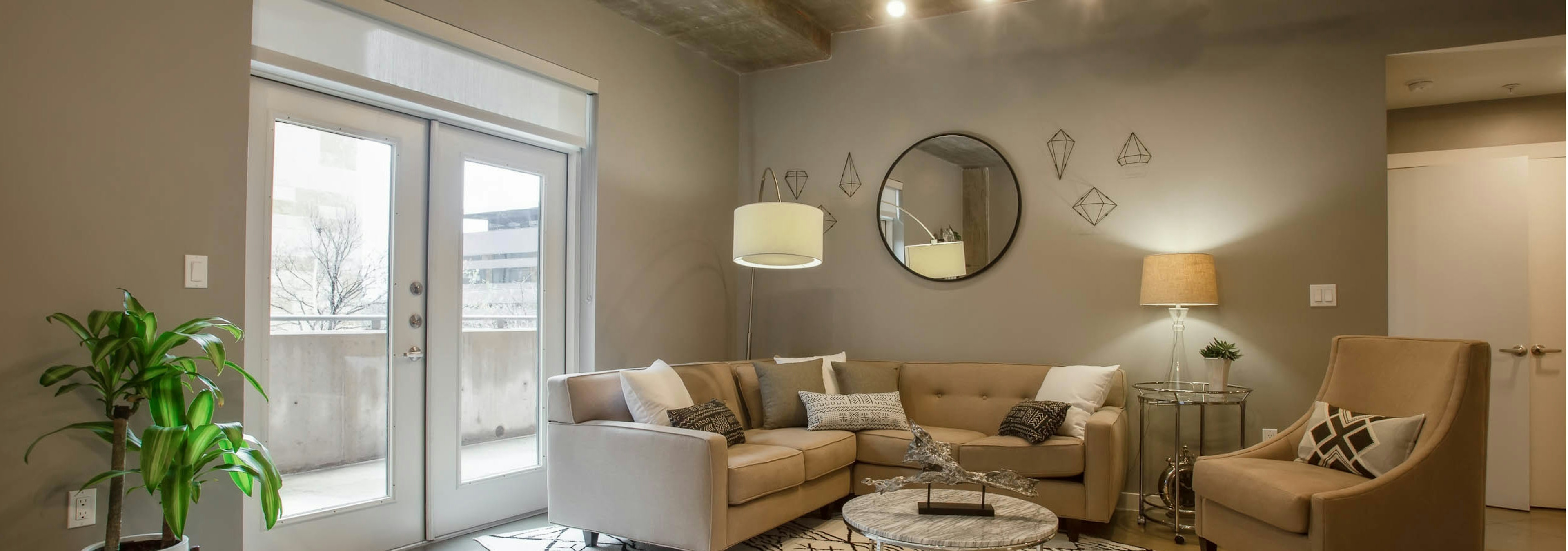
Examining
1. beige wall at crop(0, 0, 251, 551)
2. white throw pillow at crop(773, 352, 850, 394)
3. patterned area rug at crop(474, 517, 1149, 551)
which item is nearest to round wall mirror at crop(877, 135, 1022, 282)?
white throw pillow at crop(773, 352, 850, 394)

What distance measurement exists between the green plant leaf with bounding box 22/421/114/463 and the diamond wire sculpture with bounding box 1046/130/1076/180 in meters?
3.98

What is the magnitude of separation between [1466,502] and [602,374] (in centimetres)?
305

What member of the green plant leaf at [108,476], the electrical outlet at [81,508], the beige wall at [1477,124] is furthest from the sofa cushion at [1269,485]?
the electrical outlet at [81,508]

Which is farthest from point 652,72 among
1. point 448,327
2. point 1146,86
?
point 1146,86

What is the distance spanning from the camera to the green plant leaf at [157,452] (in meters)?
2.07

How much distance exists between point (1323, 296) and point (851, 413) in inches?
85.6

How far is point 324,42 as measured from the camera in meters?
3.09

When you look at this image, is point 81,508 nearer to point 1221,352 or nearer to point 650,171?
point 650,171

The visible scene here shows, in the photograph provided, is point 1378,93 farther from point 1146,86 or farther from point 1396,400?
point 1396,400

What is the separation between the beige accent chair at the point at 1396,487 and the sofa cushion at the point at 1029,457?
524 millimetres

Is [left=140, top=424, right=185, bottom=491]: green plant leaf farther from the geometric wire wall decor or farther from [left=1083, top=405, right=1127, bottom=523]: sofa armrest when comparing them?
the geometric wire wall decor

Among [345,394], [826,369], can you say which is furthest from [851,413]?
[345,394]

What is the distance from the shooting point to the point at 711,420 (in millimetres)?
3512

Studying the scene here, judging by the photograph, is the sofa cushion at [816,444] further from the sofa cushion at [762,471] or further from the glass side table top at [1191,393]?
the glass side table top at [1191,393]
